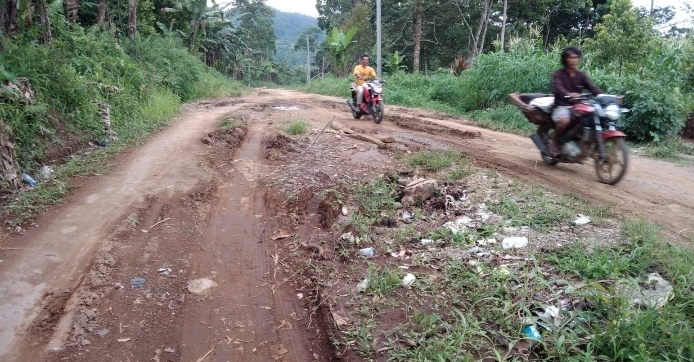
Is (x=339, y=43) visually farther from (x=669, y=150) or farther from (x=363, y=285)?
(x=363, y=285)

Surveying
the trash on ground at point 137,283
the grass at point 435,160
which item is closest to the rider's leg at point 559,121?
the grass at point 435,160

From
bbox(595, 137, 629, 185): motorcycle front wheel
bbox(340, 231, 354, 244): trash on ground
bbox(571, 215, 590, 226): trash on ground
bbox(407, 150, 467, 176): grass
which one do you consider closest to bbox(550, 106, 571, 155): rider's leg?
bbox(595, 137, 629, 185): motorcycle front wheel

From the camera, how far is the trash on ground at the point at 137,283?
3.61m

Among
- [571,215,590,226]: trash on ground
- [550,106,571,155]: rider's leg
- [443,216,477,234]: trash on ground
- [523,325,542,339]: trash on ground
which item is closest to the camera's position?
[523,325,542,339]: trash on ground

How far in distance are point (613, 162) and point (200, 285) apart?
479cm

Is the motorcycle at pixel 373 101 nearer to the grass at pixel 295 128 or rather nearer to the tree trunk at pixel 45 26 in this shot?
the grass at pixel 295 128

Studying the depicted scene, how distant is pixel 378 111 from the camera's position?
34.9 feet

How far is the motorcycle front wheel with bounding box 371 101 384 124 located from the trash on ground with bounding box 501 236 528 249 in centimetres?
688

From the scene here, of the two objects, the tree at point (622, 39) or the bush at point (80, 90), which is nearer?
the bush at point (80, 90)

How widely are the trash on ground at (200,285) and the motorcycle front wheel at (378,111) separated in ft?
24.5

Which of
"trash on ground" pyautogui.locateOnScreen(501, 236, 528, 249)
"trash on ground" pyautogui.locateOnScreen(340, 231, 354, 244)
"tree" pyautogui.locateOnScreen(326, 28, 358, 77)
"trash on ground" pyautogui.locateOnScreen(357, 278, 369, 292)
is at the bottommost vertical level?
"trash on ground" pyautogui.locateOnScreen(357, 278, 369, 292)

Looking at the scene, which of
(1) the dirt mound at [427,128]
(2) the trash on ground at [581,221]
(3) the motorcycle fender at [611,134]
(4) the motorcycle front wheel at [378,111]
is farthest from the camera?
(4) the motorcycle front wheel at [378,111]

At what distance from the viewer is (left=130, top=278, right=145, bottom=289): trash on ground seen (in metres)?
3.61

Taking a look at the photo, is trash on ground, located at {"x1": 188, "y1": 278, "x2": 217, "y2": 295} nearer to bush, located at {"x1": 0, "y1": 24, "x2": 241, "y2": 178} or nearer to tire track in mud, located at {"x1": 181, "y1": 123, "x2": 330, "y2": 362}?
tire track in mud, located at {"x1": 181, "y1": 123, "x2": 330, "y2": 362}
